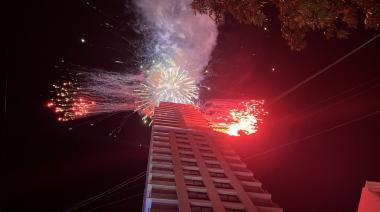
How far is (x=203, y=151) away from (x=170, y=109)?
1309 cm

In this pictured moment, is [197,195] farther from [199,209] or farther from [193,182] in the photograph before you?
[199,209]

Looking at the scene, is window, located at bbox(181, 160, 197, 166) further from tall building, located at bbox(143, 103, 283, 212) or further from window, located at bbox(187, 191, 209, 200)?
window, located at bbox(187, 191, 209, 200)

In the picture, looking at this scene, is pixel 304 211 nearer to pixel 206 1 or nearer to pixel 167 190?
pixel 167 190

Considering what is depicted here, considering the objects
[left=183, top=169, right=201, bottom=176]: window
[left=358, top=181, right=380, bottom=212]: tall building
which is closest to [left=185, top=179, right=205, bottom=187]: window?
[left=183, top=169, right=201, bottom=176]: window

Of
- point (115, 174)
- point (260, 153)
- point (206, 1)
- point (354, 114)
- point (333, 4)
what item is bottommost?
point (333, 4)

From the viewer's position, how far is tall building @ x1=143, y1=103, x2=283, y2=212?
1602 centimetres

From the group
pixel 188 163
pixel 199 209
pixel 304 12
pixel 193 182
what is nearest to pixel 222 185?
pixel 193 182

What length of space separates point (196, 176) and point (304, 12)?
1476 centimetres

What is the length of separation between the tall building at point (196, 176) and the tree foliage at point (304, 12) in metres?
9.79

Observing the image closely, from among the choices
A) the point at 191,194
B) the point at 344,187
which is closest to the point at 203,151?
the point at 191,194

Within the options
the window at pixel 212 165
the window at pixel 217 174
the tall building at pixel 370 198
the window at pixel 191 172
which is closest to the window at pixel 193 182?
the window at pixel 191 172

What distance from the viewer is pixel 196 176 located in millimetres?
20047

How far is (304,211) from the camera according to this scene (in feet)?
45.9

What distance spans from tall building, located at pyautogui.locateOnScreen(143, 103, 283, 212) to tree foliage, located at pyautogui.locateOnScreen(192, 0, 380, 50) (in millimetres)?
9794
